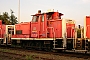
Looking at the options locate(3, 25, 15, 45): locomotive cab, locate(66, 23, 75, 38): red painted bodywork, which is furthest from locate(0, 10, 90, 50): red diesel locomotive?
locate(3, 25, 15, 45): locomotive cab

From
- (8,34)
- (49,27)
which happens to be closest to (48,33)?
(49,27)

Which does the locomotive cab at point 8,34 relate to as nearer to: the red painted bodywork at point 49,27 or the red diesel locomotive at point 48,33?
the red diesel locomotive at point 48,33

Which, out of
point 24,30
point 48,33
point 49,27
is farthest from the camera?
point 24,30

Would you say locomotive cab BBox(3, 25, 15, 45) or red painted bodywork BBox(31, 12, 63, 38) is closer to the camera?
red painted bodywork BBox(31, 12, 63, 38)

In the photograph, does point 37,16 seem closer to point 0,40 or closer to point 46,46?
point 46,46

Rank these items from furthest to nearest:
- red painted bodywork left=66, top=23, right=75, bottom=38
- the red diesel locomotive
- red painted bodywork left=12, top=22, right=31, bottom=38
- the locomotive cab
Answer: the locomotive cab < red painted bodywork left=12, top=22, right=31, bottom=38 < red painted bodywork left=66, top=23, right=75, bottom=38 < the red diesel locomotive

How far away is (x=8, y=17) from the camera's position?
45.9 metres

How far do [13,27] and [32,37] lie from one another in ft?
14.0

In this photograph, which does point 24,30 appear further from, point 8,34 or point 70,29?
point 70,29

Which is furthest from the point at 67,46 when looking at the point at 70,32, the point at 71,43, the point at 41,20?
the point at 41,20

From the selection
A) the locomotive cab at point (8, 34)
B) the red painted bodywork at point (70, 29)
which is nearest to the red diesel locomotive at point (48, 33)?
the red painted bodywork at point (70, 29)

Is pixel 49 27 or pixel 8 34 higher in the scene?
pixel 49 27

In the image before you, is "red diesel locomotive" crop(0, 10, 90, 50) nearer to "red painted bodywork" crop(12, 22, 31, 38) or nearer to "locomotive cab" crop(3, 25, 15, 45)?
"red painted bodywork" crop(12, 22, 31, 38)

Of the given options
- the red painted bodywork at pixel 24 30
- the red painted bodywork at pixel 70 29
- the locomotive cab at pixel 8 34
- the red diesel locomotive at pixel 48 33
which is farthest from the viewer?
the locomotive cab at pixel 8 34
